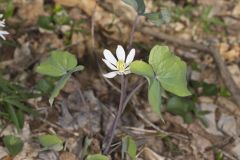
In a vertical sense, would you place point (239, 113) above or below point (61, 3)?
below

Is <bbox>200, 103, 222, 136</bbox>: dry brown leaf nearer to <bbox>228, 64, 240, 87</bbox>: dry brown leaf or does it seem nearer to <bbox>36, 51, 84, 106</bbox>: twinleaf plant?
<bbox>228, 64, 240, 87</bbox>: dry brown leaf

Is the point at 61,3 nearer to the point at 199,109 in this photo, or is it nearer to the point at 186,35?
the point at 186,35

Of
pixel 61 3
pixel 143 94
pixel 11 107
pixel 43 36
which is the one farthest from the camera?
pixel 61 3

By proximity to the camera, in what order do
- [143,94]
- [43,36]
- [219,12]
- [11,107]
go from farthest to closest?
[219,12]
[43,36]
[143,94]
[11,107]

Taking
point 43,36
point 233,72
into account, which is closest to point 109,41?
point 43,36

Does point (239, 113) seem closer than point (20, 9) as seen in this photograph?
Yes

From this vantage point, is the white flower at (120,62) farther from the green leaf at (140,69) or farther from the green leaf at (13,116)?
the green leaf at (13,116)

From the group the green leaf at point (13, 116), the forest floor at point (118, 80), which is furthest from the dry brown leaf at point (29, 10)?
the green leaf at point (13, 116)

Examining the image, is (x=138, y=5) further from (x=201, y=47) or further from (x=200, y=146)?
(x=201, y=47)
